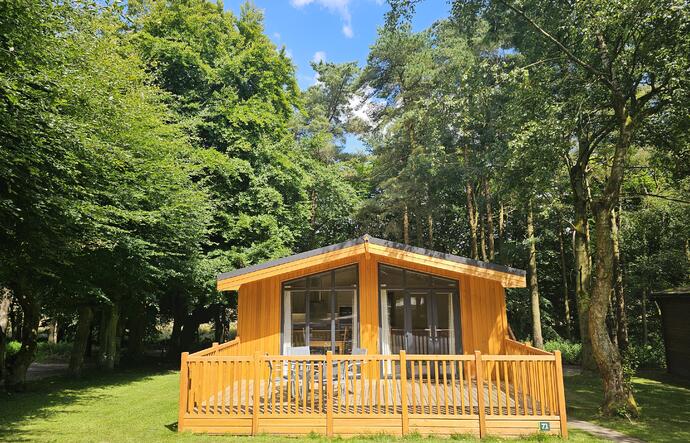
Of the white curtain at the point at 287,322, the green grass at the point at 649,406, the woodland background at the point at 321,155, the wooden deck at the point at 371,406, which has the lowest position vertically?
the green grass at the point at 649,406

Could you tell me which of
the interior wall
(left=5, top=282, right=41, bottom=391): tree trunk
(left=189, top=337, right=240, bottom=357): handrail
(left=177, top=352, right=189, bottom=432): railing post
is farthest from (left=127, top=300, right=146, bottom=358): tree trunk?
(left=177, top=352, right=189, bottom=432): railing post

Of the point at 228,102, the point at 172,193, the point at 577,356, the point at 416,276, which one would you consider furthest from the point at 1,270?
the point at 577,356

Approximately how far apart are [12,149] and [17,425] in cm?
476

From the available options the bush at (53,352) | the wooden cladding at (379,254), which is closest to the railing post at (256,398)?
the wooden cladding at (379,254)

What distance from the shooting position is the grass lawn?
616 cm

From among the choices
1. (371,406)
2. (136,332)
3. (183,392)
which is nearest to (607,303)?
(371,406)

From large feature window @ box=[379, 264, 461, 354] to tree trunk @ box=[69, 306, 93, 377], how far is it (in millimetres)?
10739

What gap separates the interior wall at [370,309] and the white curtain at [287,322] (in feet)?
0.45

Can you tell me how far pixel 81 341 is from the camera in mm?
14156

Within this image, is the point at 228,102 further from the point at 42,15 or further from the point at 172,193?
the point at 42,15

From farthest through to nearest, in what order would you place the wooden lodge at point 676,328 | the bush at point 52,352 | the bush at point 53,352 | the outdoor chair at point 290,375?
the bush at point 53,352
the bush at point 52,352
the wooden lodge at point 676,328
the outdoor chair at point 290,375

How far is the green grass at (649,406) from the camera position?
20.9 feet

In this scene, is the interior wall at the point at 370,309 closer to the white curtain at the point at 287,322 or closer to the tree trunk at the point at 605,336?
the white curtain at the point at 287,322

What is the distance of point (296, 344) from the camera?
9.65 metres
